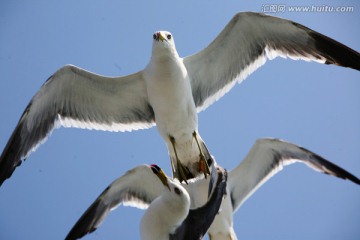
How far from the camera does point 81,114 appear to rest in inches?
249

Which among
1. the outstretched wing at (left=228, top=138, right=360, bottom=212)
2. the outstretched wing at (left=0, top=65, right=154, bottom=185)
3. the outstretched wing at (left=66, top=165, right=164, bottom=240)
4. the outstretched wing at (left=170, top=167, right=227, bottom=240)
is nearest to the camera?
the outstretched wing at (left=170, top=167, right=227, bottom=240)

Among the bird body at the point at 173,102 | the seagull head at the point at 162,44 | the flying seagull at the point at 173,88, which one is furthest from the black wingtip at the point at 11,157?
the seagull head at the point at 162,44

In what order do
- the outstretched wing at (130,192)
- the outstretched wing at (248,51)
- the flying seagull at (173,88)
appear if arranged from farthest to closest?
the outstretched wing at (130,192)
the outstretched wing at (248,51)
the flying seagull at (173,88)

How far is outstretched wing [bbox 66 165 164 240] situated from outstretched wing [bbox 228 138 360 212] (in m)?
0.91

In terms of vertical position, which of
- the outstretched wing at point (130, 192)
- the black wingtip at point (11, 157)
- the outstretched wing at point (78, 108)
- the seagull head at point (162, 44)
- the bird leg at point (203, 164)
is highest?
the seagull head at point (162, 44)

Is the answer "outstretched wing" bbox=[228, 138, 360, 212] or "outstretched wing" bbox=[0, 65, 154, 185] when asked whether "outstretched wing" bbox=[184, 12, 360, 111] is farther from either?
"outstretched wing" bbox=[228, 138, 360, 212]

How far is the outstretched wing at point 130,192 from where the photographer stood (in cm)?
662

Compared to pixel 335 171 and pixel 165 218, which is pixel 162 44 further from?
pixel 335 171

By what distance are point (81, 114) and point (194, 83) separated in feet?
3.78

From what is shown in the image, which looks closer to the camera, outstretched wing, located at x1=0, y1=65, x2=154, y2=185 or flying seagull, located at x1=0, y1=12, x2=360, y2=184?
flying seagull, located at x1=0, y1=12, x2=360, y2=184

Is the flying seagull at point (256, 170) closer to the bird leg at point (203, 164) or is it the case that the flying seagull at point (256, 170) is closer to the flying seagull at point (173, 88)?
the bird leg at point (203, 164)

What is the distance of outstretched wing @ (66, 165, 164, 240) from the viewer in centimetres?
662

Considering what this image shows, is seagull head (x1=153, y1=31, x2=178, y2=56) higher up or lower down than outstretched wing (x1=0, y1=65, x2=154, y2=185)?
higher up

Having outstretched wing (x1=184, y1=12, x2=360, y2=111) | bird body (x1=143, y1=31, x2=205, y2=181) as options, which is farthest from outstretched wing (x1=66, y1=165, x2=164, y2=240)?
outstretched wing (x1=184, y1=12, x2=360, y2=111)
